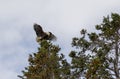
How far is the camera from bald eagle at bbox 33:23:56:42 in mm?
30062

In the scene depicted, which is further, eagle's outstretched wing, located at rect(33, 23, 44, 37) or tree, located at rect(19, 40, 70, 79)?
tree, located at rect(19, 40, 70, 79)

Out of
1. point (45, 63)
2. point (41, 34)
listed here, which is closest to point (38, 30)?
point (41, 34)

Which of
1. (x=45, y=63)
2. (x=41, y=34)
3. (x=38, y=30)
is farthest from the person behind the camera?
(x=45, y=63)

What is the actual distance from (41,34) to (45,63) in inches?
216

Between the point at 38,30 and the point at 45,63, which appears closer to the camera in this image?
the point at 38,30

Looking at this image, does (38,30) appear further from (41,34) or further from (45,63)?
(45,63)

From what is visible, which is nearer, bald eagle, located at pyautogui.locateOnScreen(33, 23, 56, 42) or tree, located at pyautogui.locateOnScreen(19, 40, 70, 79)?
bald eagle, located at pyautogui.locateOnScreen(33, 23, 56, 42)

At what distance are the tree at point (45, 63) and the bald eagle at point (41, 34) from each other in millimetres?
691

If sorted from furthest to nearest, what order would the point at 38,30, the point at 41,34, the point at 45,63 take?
the point at 45,63 → the point at 41,34 → the point at 38,30

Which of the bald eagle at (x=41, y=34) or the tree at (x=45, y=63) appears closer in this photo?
the bald eagle at (x=41, y=34)

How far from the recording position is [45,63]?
117ft

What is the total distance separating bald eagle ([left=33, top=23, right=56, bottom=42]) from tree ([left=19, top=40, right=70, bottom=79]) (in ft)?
2.27

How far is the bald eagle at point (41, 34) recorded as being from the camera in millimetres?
30062

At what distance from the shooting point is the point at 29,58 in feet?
124
